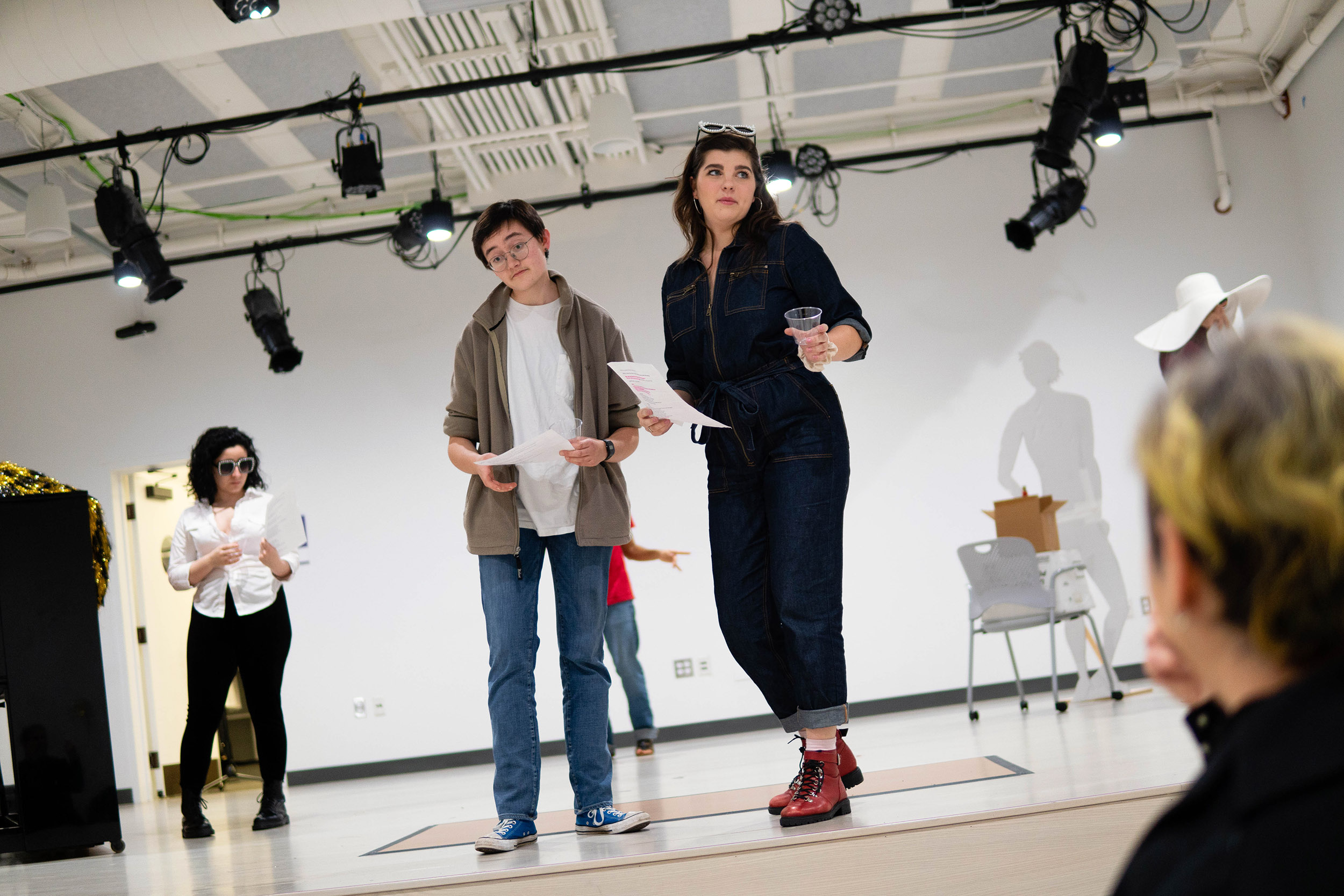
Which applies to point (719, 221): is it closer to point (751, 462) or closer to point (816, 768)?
point (751, 462)

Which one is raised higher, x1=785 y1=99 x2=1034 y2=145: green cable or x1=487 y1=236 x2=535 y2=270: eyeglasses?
x1=785 y1=99 x2=1034 y2=145: green cable

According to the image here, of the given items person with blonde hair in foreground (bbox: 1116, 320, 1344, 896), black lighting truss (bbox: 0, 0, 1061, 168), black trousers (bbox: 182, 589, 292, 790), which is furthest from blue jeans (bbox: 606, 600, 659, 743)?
person with blonde hair in foreground (bbox: 1116, 320, 1344, 896)

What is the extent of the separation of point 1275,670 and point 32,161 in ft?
Answer: 21.4

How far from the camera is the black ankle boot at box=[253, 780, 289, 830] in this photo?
384 centimetres

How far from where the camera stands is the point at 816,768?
207cm

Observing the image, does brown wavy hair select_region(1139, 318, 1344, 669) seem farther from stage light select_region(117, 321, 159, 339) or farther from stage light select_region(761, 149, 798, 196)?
stage light select_region(117, 321, 159, 339)

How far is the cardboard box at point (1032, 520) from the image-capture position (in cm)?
532

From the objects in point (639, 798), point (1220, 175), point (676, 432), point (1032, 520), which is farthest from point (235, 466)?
point (1220, 175)

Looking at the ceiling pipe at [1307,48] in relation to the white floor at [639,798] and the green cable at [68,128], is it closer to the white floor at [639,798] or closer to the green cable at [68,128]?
the white floor at [639,798]

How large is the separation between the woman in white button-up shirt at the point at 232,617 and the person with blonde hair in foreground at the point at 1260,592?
3544mm

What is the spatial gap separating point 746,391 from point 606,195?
5.06m

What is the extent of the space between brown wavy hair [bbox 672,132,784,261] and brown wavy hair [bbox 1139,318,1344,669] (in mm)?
1755

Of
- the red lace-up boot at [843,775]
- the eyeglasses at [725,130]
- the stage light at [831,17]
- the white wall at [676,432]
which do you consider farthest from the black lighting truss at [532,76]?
the red lace-up boot at [843,775]

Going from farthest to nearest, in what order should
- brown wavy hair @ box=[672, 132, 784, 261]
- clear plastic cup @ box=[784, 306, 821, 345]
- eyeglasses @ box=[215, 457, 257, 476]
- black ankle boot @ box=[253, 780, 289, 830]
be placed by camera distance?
eyeglasses @ box=[215, 457, 257, 476] < black ankle boot @ box=[253, 780, 289, 830] < brown wavy hair @ box=[672, 132, 784, 261] < clear plastic cup @ box=[784, 306, 821, 345]
